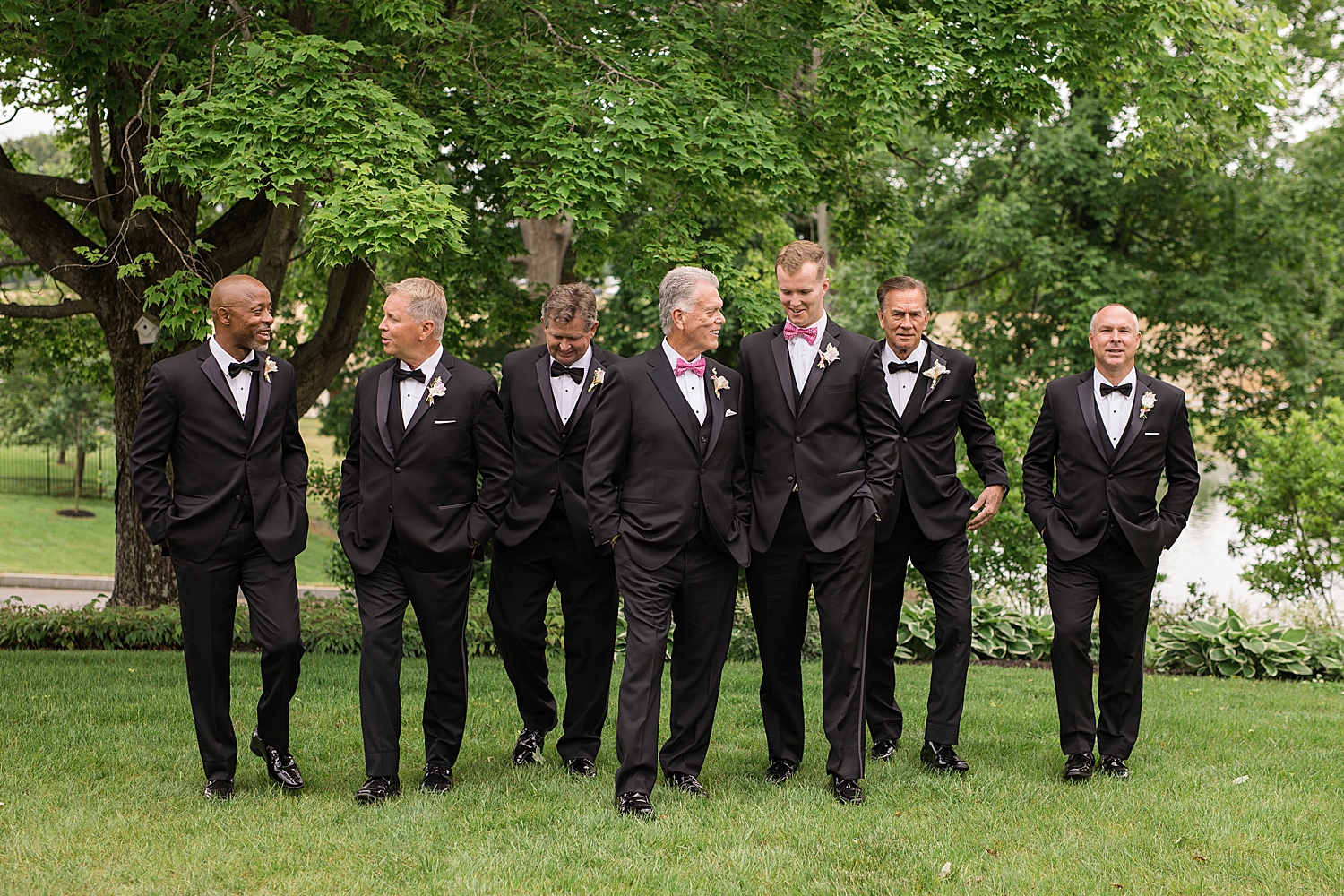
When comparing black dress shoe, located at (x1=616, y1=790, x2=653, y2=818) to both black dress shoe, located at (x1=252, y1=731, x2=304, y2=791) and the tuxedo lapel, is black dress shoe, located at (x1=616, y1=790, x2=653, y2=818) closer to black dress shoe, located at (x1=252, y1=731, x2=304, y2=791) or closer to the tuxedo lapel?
black dress shoe, located at (x1=252, y1=731, x2=304, y2=791)

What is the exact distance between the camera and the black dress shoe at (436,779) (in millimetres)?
5449

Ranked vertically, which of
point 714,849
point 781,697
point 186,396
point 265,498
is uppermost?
point 186,396

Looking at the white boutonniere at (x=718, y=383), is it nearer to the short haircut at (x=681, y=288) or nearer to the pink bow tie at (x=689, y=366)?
the pink bow tie at (x=689, y=366)

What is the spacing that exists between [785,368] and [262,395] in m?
2.42

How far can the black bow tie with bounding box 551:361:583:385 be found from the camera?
19.0 ft

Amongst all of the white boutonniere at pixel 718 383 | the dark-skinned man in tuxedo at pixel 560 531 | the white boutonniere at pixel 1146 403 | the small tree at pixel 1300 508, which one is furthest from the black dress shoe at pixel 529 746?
the small tree at pixel 1300 508

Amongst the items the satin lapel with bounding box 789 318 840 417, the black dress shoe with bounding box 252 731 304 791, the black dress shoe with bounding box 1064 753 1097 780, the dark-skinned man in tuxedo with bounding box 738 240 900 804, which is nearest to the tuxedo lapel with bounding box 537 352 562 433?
the dark-skinned man in tuxedo with bounding box 738 240 900 804

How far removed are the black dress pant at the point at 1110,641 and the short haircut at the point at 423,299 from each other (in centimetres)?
330


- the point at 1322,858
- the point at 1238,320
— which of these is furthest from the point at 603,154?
the point at 1238,320

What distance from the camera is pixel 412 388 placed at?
5402 mm

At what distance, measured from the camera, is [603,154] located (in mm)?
9141

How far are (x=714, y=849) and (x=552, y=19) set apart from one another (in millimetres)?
8398

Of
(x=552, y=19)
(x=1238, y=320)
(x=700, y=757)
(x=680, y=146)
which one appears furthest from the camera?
(x=1238, y=320)

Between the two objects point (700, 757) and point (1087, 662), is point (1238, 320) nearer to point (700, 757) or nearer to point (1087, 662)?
point (1087, 662)
